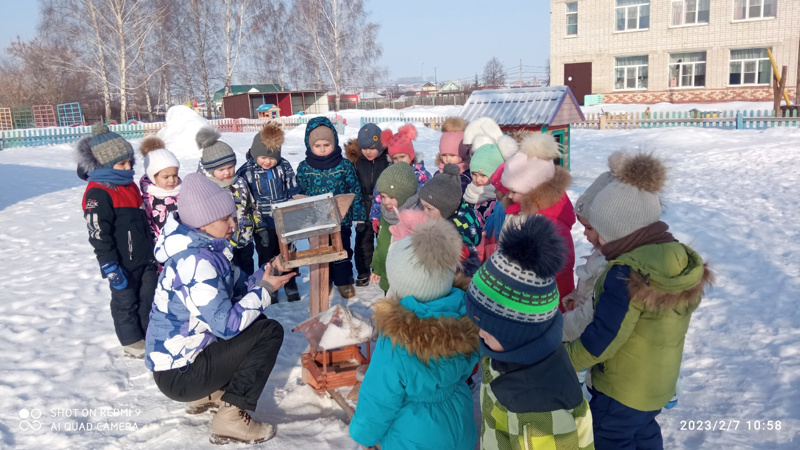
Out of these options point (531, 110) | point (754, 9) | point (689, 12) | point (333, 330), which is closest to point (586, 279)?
point (333, 330)

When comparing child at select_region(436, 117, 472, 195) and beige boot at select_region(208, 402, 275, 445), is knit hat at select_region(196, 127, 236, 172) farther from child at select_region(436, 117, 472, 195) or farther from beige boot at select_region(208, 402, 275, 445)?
beige boot at select_region(208, 402, 275, 445)

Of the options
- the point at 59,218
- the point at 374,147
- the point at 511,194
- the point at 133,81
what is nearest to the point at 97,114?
the point at 133,81

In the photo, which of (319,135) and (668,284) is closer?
(668,284)

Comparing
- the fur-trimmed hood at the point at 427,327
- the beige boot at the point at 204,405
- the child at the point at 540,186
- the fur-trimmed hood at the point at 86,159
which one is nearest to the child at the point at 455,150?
the child at the point at 540,186

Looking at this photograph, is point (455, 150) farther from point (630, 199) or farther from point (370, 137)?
point (630, 199)

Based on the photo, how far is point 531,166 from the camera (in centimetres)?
335

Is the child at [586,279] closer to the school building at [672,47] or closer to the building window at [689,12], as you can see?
the school building at [672,47]

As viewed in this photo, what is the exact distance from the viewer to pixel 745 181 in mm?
9484

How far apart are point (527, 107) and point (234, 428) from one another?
8244 millimetres

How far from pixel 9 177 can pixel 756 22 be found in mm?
33159

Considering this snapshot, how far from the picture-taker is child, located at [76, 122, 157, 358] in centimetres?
395

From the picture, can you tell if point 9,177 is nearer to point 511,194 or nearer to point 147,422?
point 147,422

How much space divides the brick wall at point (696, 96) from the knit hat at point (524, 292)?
3321 centimetres

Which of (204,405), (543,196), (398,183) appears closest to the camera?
(543,196)
